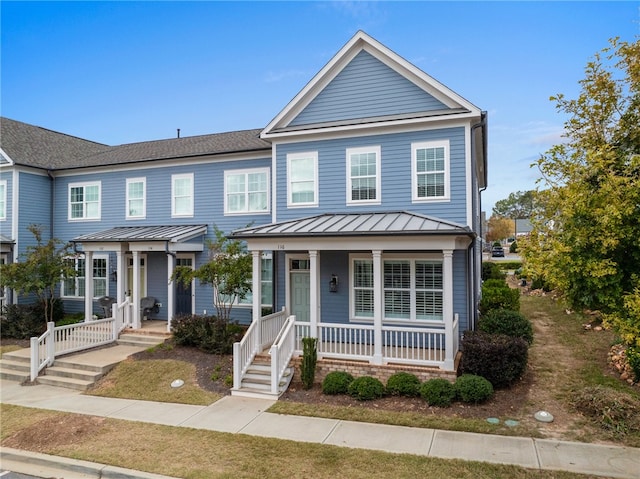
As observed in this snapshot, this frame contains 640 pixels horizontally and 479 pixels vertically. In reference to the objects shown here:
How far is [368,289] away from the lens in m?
12.5

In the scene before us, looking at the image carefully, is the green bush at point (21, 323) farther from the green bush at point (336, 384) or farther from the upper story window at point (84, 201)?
the green bush at point (336, 384)

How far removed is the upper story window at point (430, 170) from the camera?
38.6 feet

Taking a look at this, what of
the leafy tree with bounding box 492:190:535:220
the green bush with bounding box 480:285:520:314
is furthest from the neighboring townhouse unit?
the leafy tree with bounding box 492:190:535:220

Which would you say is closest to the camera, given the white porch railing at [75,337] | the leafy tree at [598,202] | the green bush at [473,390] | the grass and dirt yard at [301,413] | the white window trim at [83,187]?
the leafy tree at [598,202]

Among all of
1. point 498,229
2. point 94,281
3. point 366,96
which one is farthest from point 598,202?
point 498,229

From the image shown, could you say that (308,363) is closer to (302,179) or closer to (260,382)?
(260,382)

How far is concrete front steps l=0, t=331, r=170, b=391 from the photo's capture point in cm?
1141

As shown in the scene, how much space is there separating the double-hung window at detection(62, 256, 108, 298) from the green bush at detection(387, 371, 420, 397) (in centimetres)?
1354

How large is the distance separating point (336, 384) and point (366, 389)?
76 cm

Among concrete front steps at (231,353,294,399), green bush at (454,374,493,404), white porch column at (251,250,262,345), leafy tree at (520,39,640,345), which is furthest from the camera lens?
white porch column at (251,250,262,345)

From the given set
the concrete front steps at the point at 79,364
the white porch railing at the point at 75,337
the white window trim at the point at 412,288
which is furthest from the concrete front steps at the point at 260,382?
the white porch railing at the point at 75,337

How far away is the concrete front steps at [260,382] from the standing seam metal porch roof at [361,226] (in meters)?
3.50

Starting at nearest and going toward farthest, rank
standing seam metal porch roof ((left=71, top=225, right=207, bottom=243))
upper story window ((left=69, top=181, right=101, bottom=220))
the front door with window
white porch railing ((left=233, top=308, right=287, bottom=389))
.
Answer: white porch railing ((left=233, top=308, right=287, bottom=389)) < the front door with window < standing seam metal porch roof ((left=71, top=225, right=207, bottom=243)) < upper story window ((left=69, top=181, right=101, bottom=220))

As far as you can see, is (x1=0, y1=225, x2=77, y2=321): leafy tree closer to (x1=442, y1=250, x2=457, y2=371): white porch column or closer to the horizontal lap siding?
the horizontal lap siding
